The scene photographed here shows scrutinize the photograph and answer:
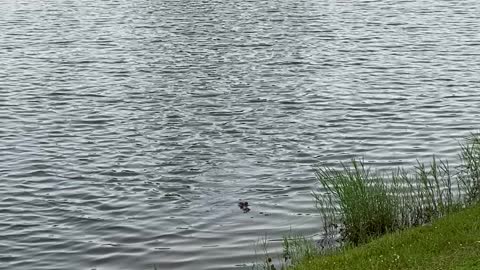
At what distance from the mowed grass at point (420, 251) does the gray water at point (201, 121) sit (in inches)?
162

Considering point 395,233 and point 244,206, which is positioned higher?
point 395,233

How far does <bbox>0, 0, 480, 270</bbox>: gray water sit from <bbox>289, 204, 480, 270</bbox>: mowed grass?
4.12 metres

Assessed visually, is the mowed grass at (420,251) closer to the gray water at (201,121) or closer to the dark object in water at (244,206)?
the gray water at (201,121)

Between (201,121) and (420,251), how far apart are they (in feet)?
57.3

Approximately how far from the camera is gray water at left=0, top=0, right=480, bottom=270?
2089cm

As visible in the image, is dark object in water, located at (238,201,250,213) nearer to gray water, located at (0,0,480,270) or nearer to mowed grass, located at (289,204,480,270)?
gray water, located at (0,0,480,270)

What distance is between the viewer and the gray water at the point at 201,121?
20.9 metres

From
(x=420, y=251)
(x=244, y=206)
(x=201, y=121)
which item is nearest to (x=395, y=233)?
(x=420, y=251)

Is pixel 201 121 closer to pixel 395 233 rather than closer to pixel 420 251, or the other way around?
pixel 395 233

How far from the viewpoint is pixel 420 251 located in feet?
48.0

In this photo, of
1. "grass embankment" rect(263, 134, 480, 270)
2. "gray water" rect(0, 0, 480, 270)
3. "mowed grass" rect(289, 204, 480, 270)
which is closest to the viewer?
"mowed grass" rect(289, 204, 480, 270)

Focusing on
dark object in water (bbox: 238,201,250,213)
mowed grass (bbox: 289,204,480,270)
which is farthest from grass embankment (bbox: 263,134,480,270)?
dark object in water (bbox: 238,201,250,213)

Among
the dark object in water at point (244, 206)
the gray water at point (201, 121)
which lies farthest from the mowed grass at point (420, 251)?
the dark object in water at point (244, 206)

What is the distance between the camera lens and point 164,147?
2798cm
